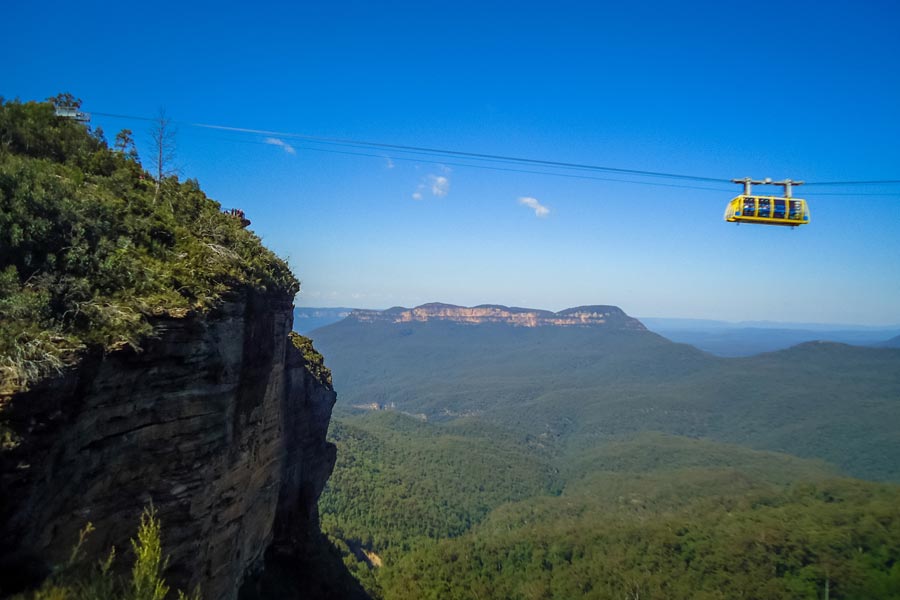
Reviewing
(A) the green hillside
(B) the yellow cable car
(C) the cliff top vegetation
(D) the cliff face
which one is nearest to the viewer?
(D) the cliff face

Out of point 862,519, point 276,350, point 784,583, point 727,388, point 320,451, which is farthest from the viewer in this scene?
point 727,388

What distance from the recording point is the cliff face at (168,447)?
7598mm

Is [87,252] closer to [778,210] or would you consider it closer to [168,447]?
[168,447]

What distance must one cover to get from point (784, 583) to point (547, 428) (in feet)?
441

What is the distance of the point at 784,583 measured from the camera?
131 feet

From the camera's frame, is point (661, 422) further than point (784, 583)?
Yes

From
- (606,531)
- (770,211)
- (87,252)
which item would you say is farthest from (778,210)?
(606,531)

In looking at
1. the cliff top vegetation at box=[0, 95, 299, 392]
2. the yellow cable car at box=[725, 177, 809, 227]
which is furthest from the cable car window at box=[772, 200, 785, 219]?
the cliff top vegetation at box=[0, 95, 299, 392]

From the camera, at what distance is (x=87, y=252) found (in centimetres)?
1072

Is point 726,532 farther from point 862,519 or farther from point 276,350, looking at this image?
point 276,350

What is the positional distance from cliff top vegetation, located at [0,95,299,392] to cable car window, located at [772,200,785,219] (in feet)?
64.6

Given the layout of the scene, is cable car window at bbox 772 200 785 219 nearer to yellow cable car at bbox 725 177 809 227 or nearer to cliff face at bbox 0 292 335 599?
yellow cable car at bbox 725 177 809 227

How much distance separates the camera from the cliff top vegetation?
8500mm

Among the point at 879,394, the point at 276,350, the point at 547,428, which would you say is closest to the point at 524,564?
the point at 276,350
